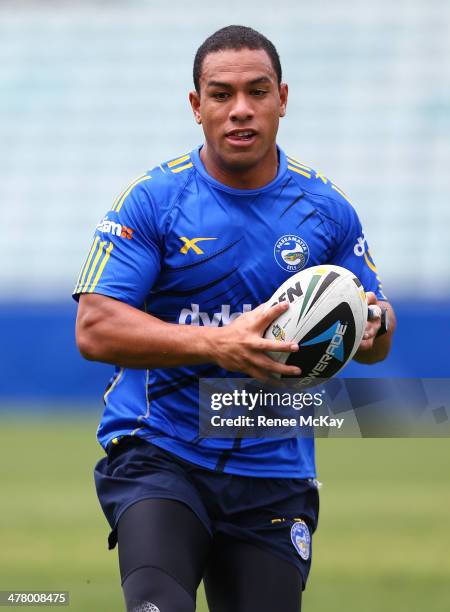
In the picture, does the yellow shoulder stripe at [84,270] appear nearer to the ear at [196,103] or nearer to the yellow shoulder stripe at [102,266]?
the yellow shoulder stripe at [102,266]

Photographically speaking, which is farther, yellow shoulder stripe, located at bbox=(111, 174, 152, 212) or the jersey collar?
the jersey collar

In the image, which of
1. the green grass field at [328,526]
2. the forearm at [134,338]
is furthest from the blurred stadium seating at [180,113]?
the forearm at [134,338]

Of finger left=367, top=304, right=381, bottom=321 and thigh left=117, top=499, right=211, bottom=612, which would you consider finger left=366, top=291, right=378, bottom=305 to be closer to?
finger left=367, top=304, right=381, bottom=321

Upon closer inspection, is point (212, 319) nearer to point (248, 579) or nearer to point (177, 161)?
point (177, 161)

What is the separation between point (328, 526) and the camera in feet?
32.9

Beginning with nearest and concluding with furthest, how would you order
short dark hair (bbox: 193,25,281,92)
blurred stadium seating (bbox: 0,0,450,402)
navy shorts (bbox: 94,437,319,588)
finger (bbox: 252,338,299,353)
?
1. finger (bbox: 252,338,299,353)
2. navy shorts (bbox: 94,437,319,588)
3. short dark hair (bbox: 193,25,281,92)
4. blurred stadium seating (bbox: 0,0,450,402)

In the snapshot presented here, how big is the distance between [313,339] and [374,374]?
11.7 meters

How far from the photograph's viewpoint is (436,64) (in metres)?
23.5

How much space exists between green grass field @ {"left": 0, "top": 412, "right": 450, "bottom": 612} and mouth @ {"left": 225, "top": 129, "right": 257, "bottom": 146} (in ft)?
10.8

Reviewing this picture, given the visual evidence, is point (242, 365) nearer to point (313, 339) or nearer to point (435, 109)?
point (313, 339)

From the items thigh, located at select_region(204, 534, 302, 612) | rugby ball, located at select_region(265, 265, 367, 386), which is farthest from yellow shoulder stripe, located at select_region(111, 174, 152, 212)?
thigh, located at select_region(204, 534, 302, 612)

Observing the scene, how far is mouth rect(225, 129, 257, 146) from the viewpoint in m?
4.73

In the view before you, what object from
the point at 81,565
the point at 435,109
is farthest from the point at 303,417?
the point at 435,109

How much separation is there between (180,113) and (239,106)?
63.5ft
